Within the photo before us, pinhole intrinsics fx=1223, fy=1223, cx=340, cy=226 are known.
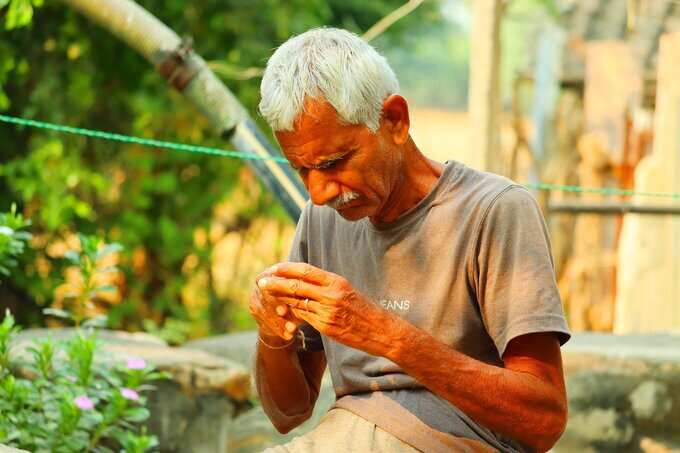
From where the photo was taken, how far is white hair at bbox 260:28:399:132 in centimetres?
257

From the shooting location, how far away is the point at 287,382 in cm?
303

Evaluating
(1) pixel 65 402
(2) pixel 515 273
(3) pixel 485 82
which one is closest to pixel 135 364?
(1) pixel 65 402

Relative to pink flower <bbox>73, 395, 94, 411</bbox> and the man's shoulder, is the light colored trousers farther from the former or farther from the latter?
pink flower <bbox>73, 395, 94, 411</bbox>

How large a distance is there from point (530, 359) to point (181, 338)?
5.39m

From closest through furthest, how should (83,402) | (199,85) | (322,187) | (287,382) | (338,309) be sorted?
(338,309)
(322,187)
(287,382)
(83,402)
(199,85)

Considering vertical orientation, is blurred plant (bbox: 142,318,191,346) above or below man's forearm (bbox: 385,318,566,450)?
below

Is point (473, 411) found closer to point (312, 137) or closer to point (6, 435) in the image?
point (312, 137)

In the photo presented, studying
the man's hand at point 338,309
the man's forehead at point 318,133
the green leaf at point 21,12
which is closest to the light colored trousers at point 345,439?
the man's hand at point 338,309

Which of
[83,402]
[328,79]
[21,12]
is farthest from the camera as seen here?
[21,12]

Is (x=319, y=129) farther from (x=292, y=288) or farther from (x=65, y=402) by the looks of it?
(x=65, y=402)

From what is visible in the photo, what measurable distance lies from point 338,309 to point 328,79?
0.49 metres

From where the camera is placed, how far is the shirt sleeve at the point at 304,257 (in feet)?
9.99

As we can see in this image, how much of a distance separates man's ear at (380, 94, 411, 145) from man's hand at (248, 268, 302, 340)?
1.46ft

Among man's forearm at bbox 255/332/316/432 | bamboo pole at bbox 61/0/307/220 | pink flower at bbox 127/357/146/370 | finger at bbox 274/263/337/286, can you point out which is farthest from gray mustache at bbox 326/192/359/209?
bamboo pole at bbox 61/0/307/220
